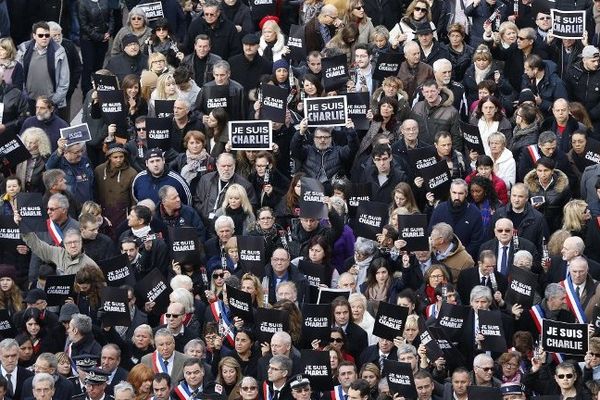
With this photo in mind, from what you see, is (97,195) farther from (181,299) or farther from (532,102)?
(532,102)

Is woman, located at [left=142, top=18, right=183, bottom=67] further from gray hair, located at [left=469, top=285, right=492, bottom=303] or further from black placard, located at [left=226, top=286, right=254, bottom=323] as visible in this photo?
gray hair, located at [left=469, top=285, right=492, bottom=303]

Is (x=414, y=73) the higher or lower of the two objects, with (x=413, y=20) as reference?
lower

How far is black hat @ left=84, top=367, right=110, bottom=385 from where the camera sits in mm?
21250

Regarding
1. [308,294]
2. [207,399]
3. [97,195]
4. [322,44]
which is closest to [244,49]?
[322,44]

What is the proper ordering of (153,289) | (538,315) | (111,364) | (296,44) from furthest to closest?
(296,44) → (153,289) → (538,315) → (111,364)

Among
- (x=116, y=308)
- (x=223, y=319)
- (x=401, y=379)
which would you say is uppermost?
(x=116, y=308)

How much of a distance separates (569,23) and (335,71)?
262 cm

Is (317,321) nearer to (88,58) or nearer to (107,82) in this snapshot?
(107,82)

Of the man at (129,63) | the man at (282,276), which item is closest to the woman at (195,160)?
the man at (282,276)

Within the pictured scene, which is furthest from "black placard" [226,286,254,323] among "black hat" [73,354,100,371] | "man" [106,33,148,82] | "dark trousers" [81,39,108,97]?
"dark trousers" [81,39,108,97]

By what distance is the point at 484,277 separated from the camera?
2277 centimetres

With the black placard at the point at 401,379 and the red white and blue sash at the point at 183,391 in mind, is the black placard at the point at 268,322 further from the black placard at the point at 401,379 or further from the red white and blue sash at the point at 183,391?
the black placard at the point at 401,379

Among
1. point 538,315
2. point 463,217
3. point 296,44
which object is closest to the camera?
point 538,315

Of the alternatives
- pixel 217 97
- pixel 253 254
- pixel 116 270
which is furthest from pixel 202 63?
pixel 116 270
